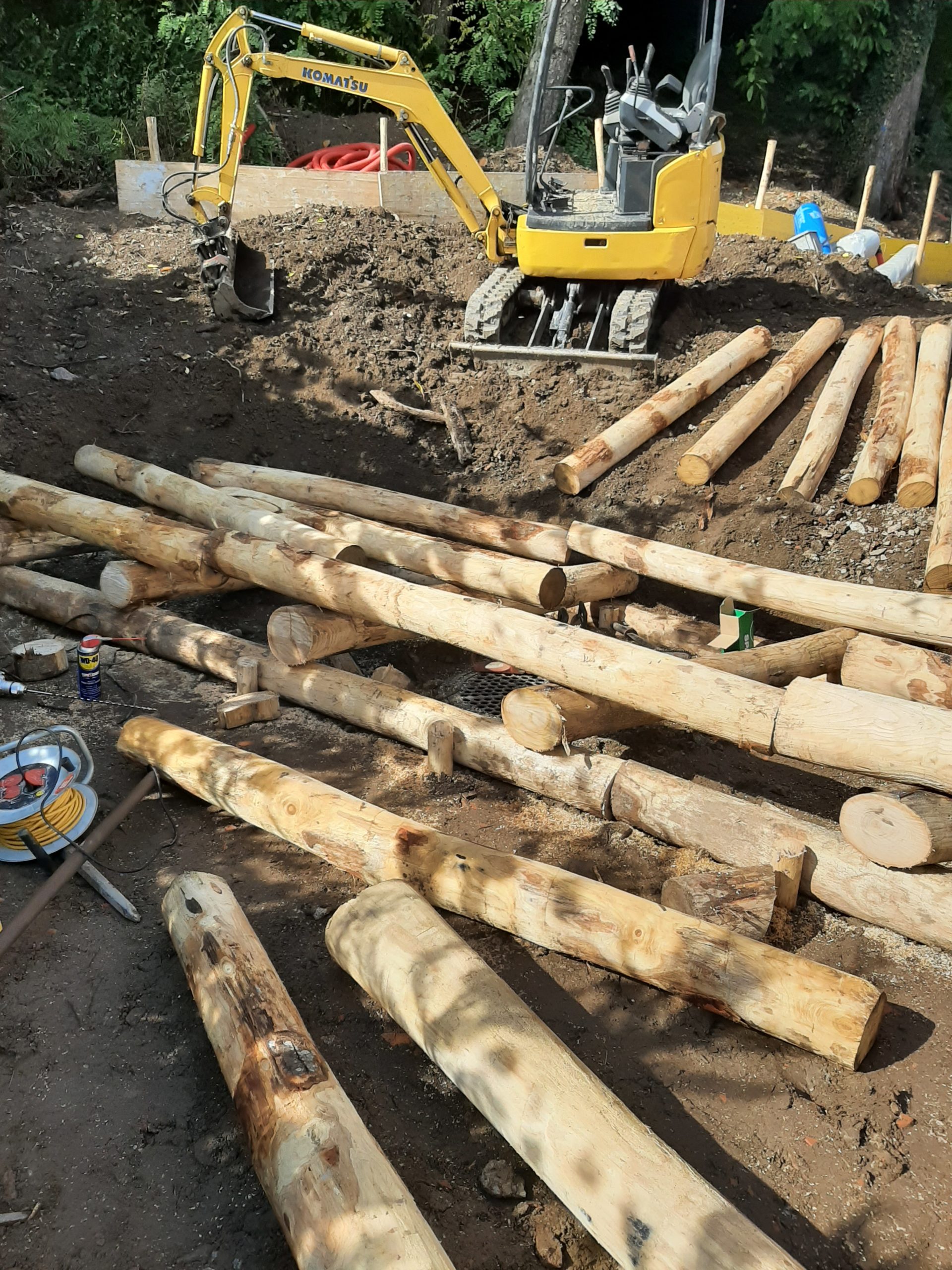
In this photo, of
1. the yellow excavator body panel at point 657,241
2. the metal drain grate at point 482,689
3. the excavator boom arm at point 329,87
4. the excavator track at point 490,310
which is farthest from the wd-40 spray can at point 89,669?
the yellow excavator body panel at point 657,241

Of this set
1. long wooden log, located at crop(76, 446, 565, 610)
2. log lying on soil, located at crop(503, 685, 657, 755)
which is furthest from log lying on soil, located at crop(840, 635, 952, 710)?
long wooden log, located at crop(76, 446, 565, 610)

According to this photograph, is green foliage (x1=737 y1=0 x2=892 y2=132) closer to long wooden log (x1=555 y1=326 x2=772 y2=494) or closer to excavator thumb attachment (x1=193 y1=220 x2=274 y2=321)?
long wooden log (x1=555 y1=326 x2=772 y2=494)

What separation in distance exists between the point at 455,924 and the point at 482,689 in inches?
103

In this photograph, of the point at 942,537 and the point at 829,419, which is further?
the point at 829,419

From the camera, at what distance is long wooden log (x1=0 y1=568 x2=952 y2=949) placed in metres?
4.14

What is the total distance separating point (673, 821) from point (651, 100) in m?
8.43

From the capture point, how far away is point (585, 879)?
4023 millimetres

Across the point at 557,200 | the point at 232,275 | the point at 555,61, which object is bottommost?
the point at 232,275

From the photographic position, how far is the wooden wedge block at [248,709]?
5.82 metres

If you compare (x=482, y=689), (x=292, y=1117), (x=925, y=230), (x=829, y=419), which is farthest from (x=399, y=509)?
(x=925, y=230)

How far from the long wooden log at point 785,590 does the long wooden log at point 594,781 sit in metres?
1.23

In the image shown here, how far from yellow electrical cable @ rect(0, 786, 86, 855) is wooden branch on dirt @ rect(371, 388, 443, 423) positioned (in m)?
6.07

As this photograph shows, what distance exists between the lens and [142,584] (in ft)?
22.4

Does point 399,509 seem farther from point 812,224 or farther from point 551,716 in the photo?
point 812,224
